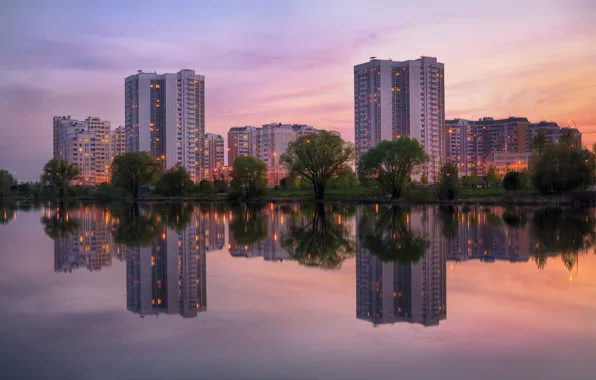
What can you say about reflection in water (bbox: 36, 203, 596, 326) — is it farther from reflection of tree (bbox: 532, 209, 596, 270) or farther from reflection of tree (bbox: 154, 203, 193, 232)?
reflection of tree (bbox: 154, 203, 193, 232)

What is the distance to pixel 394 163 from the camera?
254 feet

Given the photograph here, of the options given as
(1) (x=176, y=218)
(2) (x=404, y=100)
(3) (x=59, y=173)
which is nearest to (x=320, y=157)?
(1) (x=176, y=218)

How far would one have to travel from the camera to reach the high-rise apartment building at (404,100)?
16862cm

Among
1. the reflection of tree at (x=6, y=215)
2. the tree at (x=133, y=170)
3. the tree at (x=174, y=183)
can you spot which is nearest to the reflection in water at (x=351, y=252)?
the reflection of tree at (x=6, y=215)

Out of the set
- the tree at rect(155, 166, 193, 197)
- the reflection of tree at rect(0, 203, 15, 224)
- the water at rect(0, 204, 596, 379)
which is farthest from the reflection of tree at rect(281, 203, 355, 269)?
the tree at rect(155, 166, 193, 197)

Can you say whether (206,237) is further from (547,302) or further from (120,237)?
(547,302)

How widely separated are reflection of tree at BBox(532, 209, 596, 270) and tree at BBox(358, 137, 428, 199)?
40410mm

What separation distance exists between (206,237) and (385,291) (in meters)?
16.5

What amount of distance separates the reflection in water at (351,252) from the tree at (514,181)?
46394 millimetres

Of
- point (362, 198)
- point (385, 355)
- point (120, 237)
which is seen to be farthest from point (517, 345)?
point (362, 198)

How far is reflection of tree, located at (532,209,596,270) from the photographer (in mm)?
20534

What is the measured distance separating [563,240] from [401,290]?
49.3 feet

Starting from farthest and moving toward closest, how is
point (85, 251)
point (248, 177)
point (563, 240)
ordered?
point (248, 177), point (563, 240), point (85, 251)

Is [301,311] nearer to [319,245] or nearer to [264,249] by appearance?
[264,249]
